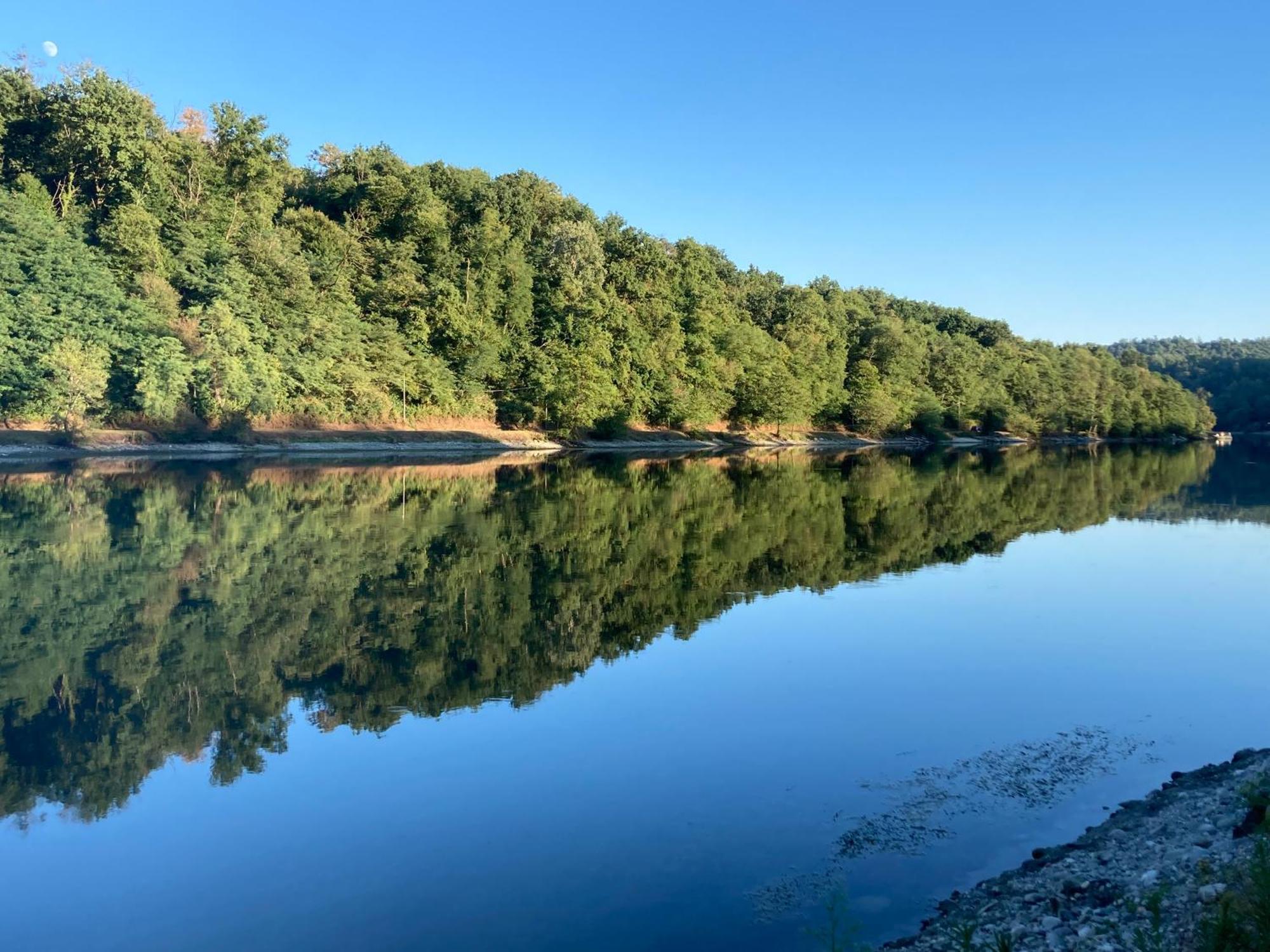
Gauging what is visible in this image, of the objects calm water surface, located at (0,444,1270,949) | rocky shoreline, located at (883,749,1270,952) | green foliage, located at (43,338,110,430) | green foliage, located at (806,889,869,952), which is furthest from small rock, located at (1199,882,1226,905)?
green foliage, located at (43,338,110,430)

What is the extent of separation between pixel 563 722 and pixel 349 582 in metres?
8.93

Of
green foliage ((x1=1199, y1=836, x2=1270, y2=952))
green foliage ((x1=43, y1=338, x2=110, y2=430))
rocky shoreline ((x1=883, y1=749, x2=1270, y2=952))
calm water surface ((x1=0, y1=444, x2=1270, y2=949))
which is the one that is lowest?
calm water surface ((x1=0, y1=444, x2=1270, y2=949))

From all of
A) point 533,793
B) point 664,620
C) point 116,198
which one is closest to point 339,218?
point 116,198

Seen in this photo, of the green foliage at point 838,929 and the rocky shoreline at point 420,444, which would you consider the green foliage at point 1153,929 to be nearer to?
the green foliage at point 838,929

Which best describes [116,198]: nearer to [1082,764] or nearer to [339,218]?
[339,218]

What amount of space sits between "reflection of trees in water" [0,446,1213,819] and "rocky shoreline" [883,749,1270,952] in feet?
21.8

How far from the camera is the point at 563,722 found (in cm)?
1055

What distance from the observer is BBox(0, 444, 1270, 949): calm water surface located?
668 cm

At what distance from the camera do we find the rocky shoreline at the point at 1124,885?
519 cm

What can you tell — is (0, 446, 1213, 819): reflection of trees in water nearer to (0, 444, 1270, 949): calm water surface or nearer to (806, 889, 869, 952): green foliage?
(0, 444, 1270, 949): calm water surface

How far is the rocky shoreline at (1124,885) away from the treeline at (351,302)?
51438 mm

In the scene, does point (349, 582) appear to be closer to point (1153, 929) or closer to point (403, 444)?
point (1153, 929)

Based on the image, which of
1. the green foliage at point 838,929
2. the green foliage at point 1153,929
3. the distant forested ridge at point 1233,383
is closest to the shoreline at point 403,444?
the green foliage at point 838,929

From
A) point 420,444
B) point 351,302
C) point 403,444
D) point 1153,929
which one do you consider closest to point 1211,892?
point 1153,929
